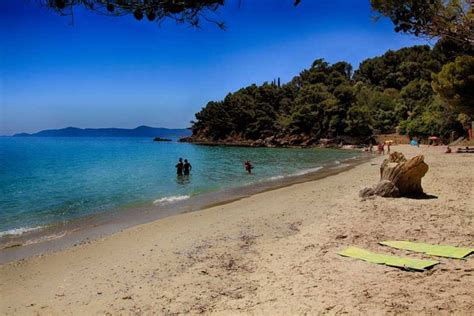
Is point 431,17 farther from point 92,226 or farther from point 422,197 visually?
point 92,226

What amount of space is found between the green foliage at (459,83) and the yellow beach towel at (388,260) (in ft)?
61.2

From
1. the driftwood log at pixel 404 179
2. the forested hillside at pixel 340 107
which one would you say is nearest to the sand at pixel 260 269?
the driftwood log at pixel 404 179

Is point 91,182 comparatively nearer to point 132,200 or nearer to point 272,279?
point 132,200

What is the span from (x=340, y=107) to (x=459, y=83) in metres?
47.9

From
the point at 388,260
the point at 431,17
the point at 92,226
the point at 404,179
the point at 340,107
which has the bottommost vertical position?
the point at 92,226

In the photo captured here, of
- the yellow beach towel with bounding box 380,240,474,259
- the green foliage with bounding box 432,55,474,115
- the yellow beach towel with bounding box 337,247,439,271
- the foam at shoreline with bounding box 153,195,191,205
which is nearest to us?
the yellow beach towel with bounding box 337,247,439,271

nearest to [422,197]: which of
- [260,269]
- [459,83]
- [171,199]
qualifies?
[260,269]

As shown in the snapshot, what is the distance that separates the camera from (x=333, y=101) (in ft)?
231

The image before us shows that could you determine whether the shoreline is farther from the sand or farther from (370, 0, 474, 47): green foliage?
(370, 0, 474, 47): green foliage

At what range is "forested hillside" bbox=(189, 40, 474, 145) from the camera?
213 feet

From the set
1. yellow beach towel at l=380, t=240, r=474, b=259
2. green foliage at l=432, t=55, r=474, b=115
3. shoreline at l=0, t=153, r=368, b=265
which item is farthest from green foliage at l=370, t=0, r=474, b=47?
green foliage at l=432, t=55, r=474, b=115

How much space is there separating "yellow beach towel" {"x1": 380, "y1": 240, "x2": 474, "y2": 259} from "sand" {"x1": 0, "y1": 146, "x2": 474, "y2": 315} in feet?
0.61

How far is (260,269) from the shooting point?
6.48 metres

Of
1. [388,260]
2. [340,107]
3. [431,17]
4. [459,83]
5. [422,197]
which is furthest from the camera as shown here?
[340,107]
